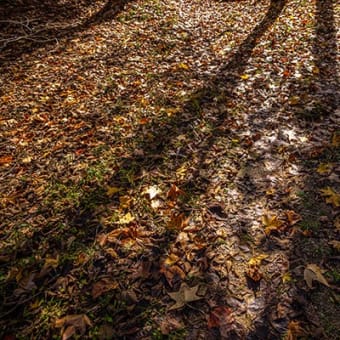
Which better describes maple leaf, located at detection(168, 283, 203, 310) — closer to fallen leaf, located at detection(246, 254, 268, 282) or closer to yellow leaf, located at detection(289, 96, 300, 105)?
fallen leaf, located at detection(246, 254, 268, 282)

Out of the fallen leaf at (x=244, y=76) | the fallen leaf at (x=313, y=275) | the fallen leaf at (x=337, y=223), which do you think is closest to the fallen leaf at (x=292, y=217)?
the fallen leaf at (x=337, y=223)

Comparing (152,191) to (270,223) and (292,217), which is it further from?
(292,217)

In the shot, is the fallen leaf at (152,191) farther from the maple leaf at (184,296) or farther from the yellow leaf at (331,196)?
the yellow leaf at (331,196)

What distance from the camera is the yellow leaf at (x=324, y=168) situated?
10.9ft

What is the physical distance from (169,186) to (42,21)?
5583 mm

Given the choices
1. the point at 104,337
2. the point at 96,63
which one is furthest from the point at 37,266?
the point at 96,63

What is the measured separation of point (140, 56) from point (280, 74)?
2.71 meters

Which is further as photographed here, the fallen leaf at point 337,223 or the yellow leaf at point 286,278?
the fallen leaf at point 337,223

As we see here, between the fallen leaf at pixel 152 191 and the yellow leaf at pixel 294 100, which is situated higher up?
the yellow leaf at pixel 294 100

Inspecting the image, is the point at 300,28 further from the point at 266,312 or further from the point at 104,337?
the point at 104,337

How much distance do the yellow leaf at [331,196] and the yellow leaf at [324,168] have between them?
0.82 ft

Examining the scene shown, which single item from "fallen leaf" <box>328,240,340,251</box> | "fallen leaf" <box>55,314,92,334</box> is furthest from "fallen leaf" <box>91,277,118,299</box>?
"fallen leaf" <box>328,240,340,251</box>

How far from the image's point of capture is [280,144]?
3762 mm

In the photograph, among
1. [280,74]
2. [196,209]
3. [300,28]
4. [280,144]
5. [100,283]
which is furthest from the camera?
[300,28]
